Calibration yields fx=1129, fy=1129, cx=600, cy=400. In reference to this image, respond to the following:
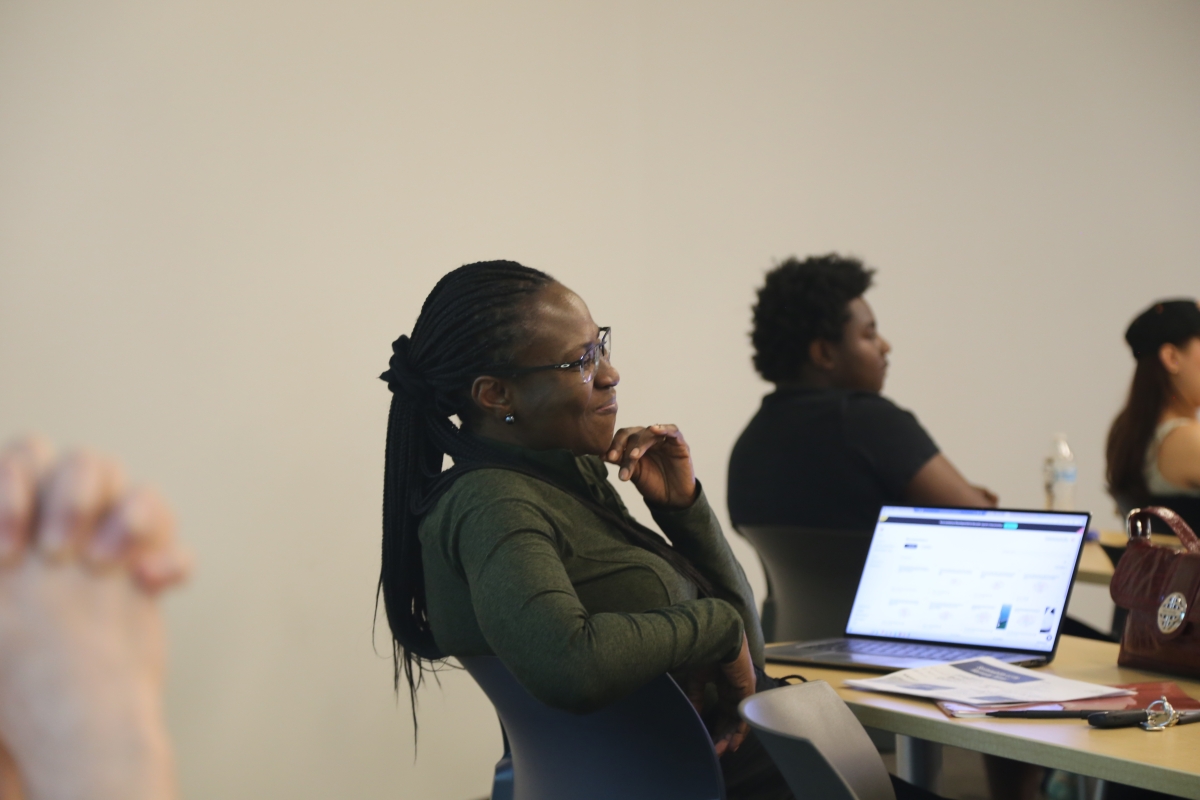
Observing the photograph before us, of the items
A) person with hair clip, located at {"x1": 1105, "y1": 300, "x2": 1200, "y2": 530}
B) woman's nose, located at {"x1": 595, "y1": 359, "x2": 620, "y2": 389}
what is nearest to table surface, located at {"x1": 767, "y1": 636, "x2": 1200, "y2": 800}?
woman's nose, located at {"x1": 595, "y1": 359, "x2": 620, "y2": 389}

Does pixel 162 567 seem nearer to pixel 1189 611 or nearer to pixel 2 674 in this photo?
pixel 2 674

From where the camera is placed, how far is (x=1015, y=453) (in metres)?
4.64

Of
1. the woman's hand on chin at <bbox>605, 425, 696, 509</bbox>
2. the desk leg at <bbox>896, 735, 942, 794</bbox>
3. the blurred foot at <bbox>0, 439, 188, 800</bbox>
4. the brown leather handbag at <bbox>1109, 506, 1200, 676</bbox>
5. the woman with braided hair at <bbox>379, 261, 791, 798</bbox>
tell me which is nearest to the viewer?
the blurred foot at <bbox>0, 439, 188, 800</bbox>

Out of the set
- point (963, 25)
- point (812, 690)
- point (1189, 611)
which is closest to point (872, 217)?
point (963, 25)

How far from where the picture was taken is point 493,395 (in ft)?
5.37

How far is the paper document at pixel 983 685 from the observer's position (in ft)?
4.72

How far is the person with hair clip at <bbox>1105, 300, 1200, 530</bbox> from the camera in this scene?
306 cm

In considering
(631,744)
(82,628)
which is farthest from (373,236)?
(82,628)

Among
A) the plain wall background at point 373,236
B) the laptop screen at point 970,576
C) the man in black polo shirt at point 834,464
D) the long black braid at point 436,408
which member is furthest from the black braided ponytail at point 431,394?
the man in black polo shirt at point 834,464

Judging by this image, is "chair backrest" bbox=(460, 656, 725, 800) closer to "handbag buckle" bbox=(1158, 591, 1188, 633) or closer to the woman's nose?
the woman's nose

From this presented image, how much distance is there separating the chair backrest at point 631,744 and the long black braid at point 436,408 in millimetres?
243

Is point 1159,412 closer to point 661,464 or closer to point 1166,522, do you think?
point 1166,522

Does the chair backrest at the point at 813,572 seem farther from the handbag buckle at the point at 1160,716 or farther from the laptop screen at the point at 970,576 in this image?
the handbag buckle at the point at 1160,716

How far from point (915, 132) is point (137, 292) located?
3046mm
